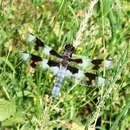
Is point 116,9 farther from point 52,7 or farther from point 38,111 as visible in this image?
point 38,111

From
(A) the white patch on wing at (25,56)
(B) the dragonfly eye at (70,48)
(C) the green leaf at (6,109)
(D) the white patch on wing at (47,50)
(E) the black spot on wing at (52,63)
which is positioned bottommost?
(C) the green leaf at (6,109)

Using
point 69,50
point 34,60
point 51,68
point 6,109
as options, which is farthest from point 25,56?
point 6,109

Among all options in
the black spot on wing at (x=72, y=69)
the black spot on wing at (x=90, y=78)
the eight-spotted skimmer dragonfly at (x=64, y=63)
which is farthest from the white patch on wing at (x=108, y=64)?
the black spot on wing at (x=72, y=69)

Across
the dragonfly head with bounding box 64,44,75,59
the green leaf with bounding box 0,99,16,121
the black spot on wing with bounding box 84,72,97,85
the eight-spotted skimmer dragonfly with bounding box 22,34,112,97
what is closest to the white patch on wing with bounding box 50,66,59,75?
the eight-spotted skimmer dragonfly with bounding box 22,34,112,97

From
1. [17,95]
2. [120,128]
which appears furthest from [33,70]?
[120,128]

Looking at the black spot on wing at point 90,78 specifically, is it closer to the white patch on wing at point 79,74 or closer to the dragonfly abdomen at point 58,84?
the white patch on wing at point 79,74

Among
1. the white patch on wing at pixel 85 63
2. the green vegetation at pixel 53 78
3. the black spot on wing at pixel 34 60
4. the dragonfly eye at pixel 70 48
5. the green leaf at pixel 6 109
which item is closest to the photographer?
the green leaf at pixel 6 109

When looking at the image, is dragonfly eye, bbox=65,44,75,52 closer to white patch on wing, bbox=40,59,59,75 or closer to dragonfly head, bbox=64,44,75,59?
dragonfly head, bbox=64,44,75,59

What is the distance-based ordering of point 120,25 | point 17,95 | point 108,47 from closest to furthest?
point 17,95
point 108,47
point 120,25

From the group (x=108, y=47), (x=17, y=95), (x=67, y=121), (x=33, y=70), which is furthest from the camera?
(x=108, y=47)
